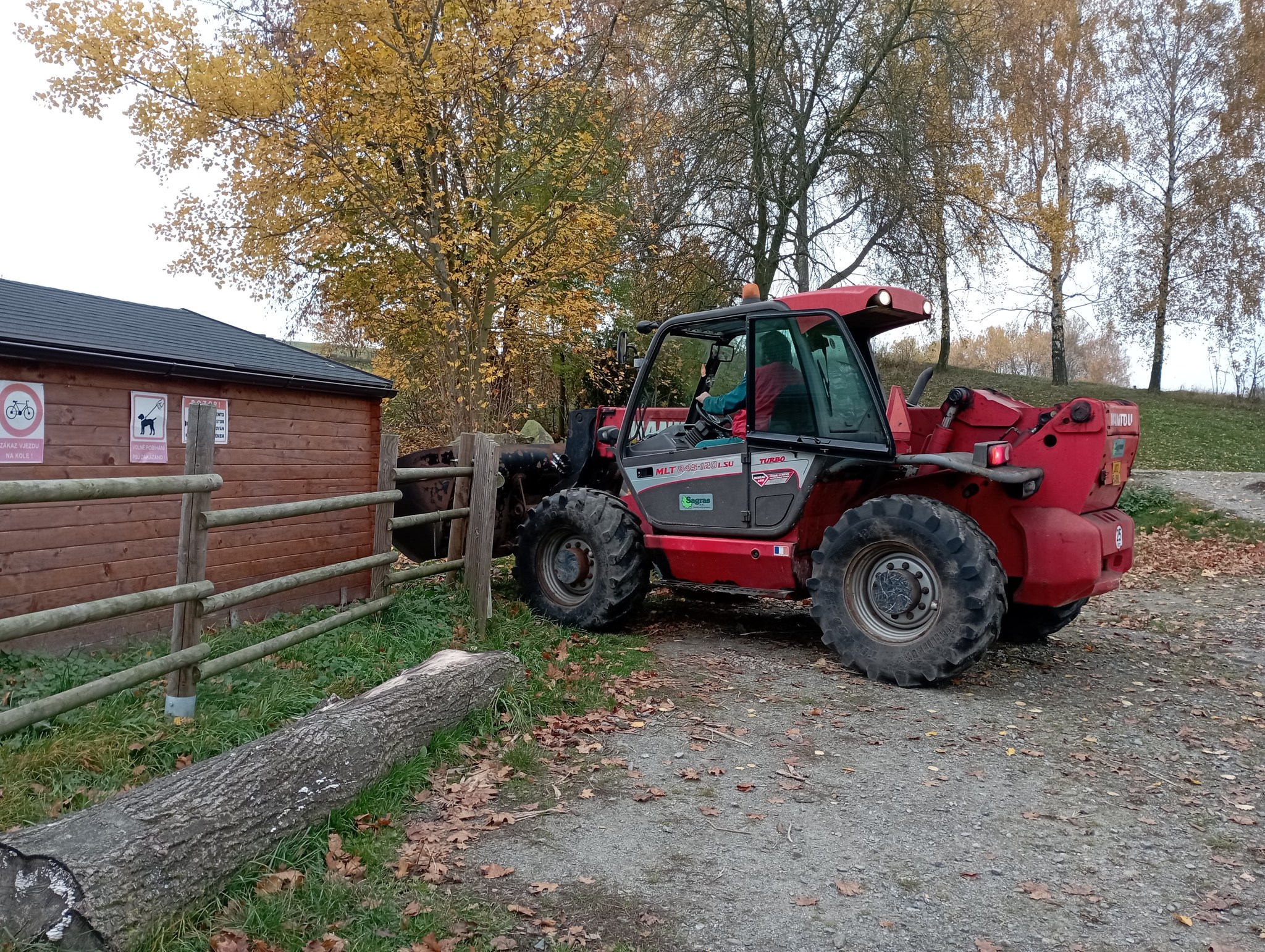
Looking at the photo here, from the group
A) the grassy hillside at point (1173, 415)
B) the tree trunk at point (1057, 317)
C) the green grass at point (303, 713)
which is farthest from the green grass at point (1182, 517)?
the green grass at point (303, 713)

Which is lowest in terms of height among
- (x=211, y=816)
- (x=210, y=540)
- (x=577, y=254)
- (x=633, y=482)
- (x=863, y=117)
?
(x=211, y=816)

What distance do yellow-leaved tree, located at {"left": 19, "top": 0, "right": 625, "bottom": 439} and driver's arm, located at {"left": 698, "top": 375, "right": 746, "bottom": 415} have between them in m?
7.48

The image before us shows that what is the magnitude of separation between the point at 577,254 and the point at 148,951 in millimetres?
13000

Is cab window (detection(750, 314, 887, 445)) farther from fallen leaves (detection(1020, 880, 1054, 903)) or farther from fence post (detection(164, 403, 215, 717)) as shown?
fence post (detection(164, 403, 215, 717))

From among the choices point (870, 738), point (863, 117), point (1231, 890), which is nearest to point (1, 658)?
point (870, 738)

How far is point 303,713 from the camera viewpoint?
4.88m

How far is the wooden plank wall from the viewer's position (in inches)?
233

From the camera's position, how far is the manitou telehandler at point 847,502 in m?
6.12

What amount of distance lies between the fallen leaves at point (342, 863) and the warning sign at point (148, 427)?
4110mm

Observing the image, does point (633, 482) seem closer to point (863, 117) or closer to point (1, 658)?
point (1, 658)

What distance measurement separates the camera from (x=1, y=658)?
545 centimetres

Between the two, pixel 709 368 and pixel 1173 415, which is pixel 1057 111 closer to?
pixel 1173 415

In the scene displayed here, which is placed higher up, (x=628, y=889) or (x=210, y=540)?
(x=210, y=540)

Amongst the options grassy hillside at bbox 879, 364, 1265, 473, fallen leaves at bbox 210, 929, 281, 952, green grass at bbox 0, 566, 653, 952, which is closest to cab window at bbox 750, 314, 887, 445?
green grass at bbox 0, 566, 653, 952
